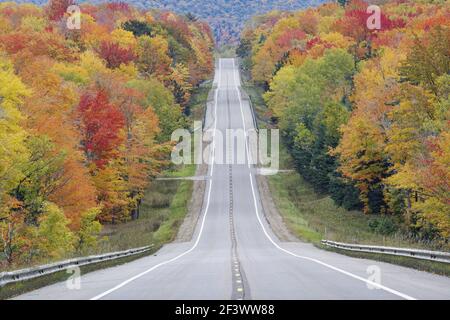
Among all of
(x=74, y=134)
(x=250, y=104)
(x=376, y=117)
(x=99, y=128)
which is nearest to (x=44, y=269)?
(x=74, y=134)

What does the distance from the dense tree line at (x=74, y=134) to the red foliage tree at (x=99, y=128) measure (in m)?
0.08

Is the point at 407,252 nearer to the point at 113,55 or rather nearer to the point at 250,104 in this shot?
the point at 113,55

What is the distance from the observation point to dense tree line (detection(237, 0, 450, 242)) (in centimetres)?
4634

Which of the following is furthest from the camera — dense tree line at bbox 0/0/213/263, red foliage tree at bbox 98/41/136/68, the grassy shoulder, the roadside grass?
red foliage tree at bbox 98/41/136/68

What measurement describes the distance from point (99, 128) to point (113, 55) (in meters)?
43.8

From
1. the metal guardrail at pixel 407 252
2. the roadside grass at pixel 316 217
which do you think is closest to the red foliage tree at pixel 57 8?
the roadside grass at pixel 316 217

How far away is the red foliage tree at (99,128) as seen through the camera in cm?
6150

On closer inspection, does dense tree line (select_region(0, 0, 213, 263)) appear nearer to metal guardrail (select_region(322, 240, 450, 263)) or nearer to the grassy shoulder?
the grassy shoulder

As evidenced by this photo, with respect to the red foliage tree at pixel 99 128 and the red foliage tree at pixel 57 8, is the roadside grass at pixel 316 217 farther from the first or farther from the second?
the red foliage tree at pixel 57 8

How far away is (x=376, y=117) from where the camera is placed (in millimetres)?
58469

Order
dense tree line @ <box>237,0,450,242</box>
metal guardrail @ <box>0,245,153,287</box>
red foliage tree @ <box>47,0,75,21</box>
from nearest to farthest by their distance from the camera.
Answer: metal guardrail @ <box>0,245,153,287</box> → dense tree line @ <box>237,0,450,242</box> → red foliage tree @ <box>47,0,75,21</box>

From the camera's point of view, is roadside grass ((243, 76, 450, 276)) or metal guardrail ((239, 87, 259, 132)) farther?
metal guardrail ((239, 87, 259, 132))

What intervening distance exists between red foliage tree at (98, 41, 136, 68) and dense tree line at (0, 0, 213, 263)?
14cm

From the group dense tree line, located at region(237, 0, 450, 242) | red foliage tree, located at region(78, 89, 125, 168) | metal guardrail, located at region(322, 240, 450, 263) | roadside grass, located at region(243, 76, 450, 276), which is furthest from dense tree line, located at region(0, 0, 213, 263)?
dense tree line, located at region(237, 0, 450, 242)
